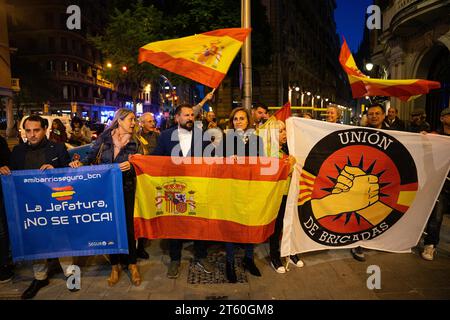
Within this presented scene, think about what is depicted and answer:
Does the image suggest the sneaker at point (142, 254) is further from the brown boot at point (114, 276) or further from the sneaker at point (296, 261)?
the sneaker at point (296, 261)

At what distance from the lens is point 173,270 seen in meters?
4.28

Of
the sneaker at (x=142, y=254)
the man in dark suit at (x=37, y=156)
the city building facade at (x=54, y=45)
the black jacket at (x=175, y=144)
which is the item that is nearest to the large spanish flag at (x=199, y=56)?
the black jacket at (x=175, y=144)

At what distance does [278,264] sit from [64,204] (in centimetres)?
286

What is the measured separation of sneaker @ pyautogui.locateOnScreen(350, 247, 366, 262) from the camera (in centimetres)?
467

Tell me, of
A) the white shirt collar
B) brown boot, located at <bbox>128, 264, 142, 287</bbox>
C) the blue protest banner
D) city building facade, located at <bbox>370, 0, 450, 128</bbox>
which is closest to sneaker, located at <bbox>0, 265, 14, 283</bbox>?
the blue protest banner

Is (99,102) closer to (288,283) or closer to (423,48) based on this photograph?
(423,48)

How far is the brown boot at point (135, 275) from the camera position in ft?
13.3

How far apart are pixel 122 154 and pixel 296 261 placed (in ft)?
9.10

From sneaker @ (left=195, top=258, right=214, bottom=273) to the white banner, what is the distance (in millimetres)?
988

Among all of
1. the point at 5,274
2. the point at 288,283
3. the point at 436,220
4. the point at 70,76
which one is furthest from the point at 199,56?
the point at 70,76

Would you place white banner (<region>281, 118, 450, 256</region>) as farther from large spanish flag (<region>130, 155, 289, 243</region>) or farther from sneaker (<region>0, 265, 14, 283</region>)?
sneaker (<region>0, 265, 14, 283</region>)

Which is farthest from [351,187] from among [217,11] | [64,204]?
[217,11]
